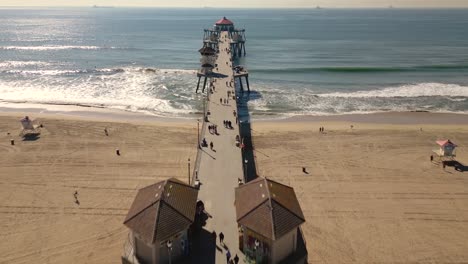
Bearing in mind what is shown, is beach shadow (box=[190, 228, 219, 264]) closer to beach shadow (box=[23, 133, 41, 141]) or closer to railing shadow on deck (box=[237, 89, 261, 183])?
railing shadow on deck (box=[237, 89, 261, 183])

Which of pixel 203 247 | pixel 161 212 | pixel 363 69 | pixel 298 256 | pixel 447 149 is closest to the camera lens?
pixel 161 212

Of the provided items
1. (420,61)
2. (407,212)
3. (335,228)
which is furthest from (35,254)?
(420,61)

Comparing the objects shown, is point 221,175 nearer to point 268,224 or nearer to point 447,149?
point 268,224

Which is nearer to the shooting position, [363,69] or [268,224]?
[268,224]

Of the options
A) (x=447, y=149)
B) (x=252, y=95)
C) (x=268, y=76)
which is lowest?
(x=447, y=149)

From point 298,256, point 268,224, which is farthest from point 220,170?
point 298,256

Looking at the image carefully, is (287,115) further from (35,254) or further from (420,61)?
(420,61)
